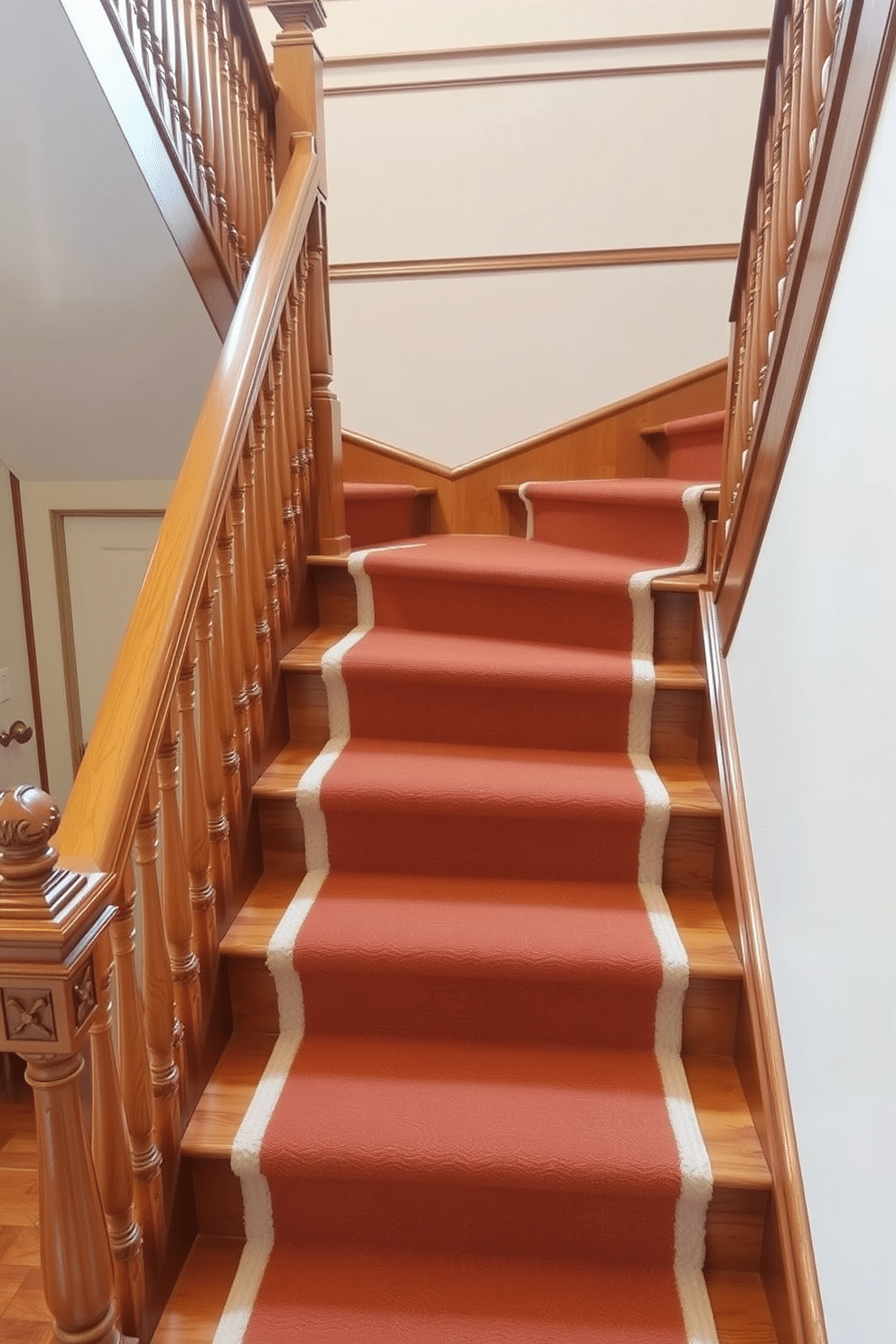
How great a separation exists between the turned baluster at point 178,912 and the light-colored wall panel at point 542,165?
252 centimetres

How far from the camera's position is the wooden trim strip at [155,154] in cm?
162

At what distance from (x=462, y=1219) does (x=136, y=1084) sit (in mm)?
563

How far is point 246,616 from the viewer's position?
1.82 meters

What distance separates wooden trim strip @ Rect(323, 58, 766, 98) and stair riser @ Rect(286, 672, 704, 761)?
231 cm

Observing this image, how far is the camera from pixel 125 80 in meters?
1.70

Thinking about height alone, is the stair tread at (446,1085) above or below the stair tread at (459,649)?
below

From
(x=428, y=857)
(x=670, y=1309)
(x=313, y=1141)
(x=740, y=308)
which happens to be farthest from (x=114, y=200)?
(x=670, y=1309)

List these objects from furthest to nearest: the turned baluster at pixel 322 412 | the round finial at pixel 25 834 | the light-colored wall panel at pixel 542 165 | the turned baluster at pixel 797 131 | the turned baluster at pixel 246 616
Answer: the light-colored wall panel at pixel 542 165 < the turned baluster at pixel 322 412 < the turned baluster at pixel 246 616 < the turned baluster at pixel 797 131 < the round finial at pixel 25 834

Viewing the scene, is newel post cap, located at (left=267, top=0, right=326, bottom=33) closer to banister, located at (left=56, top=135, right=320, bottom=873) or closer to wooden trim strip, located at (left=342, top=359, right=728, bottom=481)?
banister, located at (left=56, top=135, right=320, bottom=873)

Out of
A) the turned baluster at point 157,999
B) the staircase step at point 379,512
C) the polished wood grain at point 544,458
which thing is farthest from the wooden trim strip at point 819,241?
the polished wood grain at point 544,458

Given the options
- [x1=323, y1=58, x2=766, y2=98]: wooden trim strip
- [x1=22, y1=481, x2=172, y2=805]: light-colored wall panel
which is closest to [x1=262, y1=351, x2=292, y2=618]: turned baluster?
[x1=22, y1=481, x2=172, y2=805]: light-colored wall panel

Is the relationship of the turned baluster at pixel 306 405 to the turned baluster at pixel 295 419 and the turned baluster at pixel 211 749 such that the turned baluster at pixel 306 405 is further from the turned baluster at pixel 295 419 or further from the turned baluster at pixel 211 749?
the turned baluster at pixel 211 749

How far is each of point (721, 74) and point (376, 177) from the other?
3.90 ft

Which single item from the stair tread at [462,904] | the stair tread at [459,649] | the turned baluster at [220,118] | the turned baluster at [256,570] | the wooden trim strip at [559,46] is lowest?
the stair tread at [462,904]
